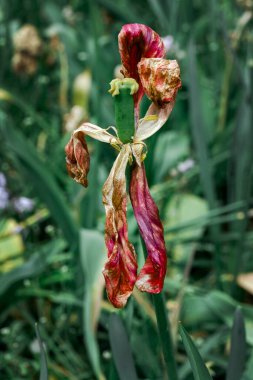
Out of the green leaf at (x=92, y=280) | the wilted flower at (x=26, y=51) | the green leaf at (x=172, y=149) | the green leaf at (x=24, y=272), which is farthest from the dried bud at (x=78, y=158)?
the wilted flower at (x=26, y=51)

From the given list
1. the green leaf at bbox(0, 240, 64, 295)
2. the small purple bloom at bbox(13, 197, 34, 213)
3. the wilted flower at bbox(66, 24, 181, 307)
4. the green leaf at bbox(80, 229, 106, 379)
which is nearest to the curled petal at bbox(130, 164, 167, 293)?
the wilted flower at bbox(66, 24, 181, 307)

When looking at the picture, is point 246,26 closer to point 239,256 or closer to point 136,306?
point 239,256

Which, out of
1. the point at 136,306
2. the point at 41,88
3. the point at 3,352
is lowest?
the point at 3,352

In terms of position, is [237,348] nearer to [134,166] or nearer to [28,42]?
[134,166]

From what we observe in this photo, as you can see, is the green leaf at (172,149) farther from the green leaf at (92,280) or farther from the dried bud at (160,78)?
the dried bud at (160,78)

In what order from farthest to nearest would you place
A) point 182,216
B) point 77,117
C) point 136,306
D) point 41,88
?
point 41,88 < point 77,117 < point 182,216 < point 136,306

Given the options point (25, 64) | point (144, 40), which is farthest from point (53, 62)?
point (144, 40)

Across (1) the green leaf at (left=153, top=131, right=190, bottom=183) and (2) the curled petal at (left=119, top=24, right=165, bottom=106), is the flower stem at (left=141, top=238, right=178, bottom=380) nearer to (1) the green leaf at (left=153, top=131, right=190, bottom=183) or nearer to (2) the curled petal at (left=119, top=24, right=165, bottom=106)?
(2) the curled petal at (left=119, top=24, right=165, bottom=106)
